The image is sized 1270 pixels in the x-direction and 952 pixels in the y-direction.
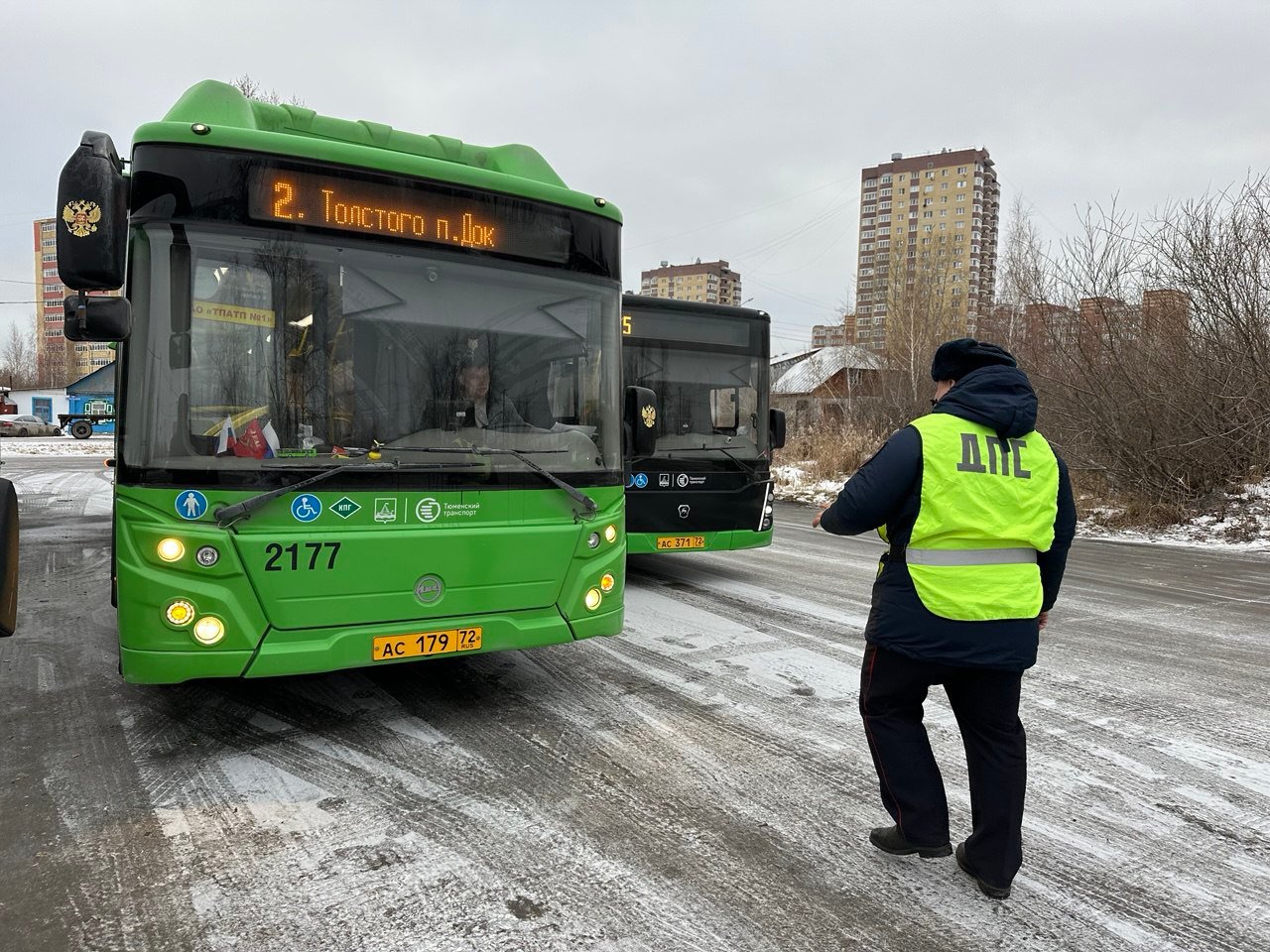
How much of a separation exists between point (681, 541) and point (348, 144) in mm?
5434

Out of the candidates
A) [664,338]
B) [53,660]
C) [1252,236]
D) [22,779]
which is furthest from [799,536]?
[22,779]

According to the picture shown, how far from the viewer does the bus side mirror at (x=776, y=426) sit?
925 cm

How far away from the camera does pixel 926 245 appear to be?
3875cm

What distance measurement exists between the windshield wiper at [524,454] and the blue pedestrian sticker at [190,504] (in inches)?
32.8

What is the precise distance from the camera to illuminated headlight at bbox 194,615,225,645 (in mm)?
3861

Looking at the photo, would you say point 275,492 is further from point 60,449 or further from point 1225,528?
point 60,449

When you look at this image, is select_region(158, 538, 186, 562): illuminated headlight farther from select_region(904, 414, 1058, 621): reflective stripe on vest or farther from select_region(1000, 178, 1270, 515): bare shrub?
select_region(1000, 178, 1270, 515): bare shrub

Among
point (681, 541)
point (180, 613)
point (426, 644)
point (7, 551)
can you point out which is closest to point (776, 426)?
point (681, 541)

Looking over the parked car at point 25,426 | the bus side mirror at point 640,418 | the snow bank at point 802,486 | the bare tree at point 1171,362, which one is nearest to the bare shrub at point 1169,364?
the bare tree at point 1171,362

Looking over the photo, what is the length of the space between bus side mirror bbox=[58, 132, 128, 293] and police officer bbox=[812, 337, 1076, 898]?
10.6 feet

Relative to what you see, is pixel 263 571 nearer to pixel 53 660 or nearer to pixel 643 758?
pixel 643 758

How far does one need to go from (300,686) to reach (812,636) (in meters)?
3.70

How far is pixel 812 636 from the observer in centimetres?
658

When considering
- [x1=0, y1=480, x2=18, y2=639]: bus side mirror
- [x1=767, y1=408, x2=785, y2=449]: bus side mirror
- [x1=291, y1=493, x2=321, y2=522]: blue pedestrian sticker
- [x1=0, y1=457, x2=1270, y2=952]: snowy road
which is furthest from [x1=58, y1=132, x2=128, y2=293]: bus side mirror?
[x1=767, y1=408, x2=785, y2=449]: bus side mirror
